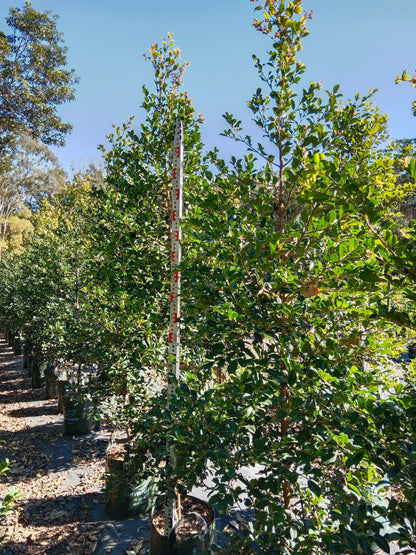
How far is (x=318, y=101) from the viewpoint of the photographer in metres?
1.90

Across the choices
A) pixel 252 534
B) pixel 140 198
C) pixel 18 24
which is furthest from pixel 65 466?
pixel 18 24

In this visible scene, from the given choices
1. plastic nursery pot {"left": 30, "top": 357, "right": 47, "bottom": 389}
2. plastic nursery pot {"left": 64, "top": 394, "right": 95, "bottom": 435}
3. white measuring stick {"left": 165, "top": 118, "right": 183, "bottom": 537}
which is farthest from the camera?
plastic nursery pot {"left": 30, "top": 357, "right": 47, "bottom": 389}

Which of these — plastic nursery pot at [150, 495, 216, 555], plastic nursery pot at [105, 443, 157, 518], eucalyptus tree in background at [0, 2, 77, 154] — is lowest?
plastic nursery pot at [105, 443, 157, 518]

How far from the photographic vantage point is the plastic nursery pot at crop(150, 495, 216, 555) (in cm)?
266

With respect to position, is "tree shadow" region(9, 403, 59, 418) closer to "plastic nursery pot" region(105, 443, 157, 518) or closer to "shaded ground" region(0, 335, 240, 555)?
"shaded ground" region(0, 335, 240, 555)

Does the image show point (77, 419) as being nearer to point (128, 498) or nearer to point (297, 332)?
point (128, 498)

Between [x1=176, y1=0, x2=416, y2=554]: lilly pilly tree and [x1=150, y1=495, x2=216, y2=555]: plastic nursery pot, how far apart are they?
127 centimetres

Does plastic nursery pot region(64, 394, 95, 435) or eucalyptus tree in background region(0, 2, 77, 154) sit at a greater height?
eucalyptus tree in background region(0, 2, 77, 154)

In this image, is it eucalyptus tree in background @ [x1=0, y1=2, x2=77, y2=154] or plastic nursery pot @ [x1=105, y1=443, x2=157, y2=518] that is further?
eucalyptus tree in background @ [x1=0, y1=2, x2=77, y2=154]

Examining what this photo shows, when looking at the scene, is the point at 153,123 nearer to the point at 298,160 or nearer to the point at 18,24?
the point at 298,160

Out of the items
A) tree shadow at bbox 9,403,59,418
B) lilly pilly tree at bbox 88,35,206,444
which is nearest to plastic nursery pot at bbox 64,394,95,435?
tree shadow at bbox 9,403,59,418

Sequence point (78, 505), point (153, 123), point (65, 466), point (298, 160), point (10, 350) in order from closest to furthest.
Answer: point (298, 160)
point (153, 123)
point (78, 505)
point (65, 466)
point (10, 350)

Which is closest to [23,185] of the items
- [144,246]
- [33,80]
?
[33,80]

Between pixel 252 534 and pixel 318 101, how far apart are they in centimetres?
215
